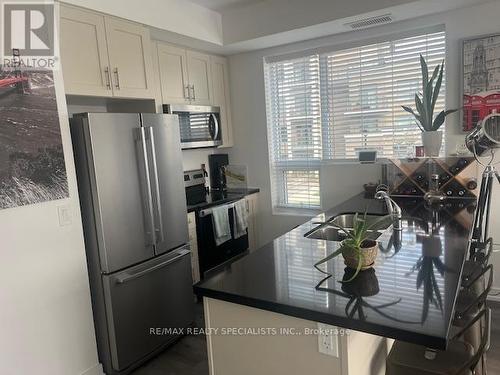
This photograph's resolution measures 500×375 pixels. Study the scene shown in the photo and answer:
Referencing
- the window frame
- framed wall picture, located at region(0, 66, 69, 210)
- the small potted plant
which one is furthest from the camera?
the window frame

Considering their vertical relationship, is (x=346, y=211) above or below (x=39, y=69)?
below

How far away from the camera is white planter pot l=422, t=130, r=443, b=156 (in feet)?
9.39

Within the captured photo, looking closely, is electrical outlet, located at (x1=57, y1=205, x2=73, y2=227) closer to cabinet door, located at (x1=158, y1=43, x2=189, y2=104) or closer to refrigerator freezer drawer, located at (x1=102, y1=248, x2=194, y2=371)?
refrigerator freezer drawer, located at (x1=102, y1=248, x2=194, y2=371)

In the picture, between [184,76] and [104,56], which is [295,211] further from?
[104,56]

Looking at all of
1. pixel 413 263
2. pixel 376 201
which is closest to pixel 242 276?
pixel 413 263

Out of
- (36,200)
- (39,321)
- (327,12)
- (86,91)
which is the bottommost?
(39,321)

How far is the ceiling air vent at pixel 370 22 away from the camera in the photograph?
2984mm

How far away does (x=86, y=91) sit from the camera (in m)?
2.47

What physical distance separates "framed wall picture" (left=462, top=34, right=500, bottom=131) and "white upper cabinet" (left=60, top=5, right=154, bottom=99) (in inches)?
97.9

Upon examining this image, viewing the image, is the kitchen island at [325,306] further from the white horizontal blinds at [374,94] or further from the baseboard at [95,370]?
the white horizontal blinds at [374,94]

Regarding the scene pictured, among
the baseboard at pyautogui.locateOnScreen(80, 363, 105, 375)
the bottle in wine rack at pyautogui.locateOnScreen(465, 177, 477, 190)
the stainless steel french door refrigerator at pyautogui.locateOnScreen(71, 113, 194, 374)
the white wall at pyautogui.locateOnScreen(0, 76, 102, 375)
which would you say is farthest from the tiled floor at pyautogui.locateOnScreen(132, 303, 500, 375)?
the bottle in wine rack at pyautogui.locateOnScreen(465, 177, 477, 190)

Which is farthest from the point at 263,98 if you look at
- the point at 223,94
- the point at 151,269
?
the point at 151,269

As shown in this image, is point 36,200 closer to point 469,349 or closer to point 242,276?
point 242,276

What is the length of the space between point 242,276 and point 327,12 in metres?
2.38
